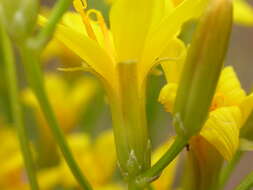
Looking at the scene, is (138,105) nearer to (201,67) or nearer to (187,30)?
(201,67)

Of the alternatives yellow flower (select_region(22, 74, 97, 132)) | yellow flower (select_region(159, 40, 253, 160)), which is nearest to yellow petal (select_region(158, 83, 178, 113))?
yellow flower (select_region(159, 40, 253, 160))

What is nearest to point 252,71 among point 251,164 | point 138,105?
point 251,164

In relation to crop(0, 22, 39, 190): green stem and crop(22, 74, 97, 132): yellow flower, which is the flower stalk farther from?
crop(22, 74, 97, 132): yellow flower

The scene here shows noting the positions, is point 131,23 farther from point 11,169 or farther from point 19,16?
point 11,169

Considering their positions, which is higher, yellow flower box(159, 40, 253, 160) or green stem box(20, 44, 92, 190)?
green stem box(20, 44, 92, 190)

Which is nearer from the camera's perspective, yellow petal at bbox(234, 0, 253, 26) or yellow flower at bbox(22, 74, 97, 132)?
yellow petal at bbox(234, 0, 253, 26)

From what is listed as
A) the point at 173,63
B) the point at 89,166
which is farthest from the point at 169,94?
the point at 89,166

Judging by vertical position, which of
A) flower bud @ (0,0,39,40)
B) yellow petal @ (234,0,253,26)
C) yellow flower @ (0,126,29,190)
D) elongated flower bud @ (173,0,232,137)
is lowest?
yellow flower @ (0,126,29,190)
